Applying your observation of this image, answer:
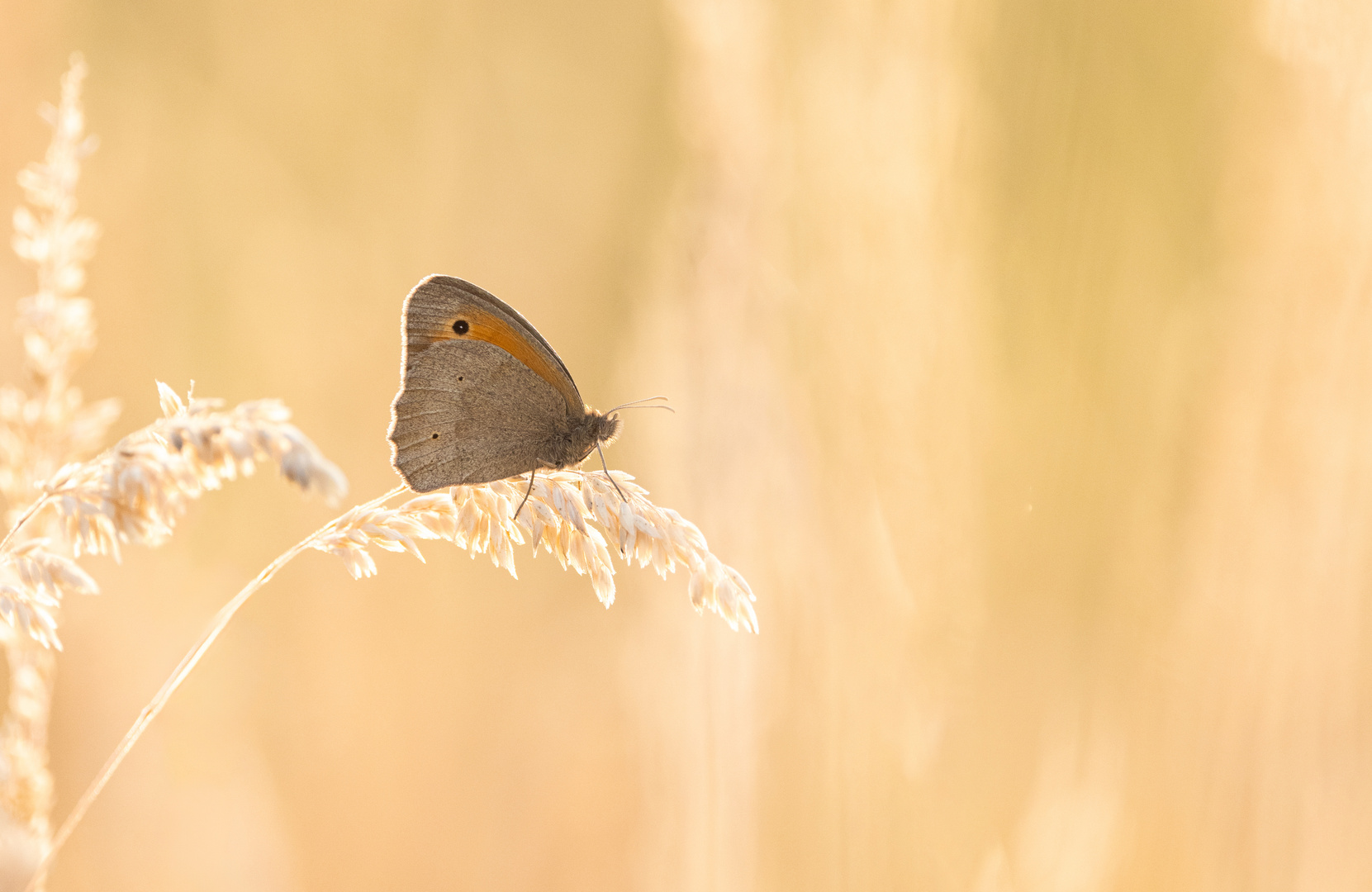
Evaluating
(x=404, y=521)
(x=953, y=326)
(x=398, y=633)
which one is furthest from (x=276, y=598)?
(x=953, y=326)

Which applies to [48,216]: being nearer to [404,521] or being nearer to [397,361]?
[404,521]

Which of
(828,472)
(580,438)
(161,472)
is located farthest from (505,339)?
(828,472)

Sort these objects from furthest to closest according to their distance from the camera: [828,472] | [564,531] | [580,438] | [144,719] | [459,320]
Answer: [828,472]
[580,438]
[459,320]
[564,531]
[144,719]

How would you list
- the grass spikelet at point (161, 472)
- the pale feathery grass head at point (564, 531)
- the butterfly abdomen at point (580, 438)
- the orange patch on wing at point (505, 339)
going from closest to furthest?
the grass spikelet at point (161, 472) → the pale feathery grass head at point (564, 531) → the orange patch on wing at point (505, 339) → the butterfly abdomen at point (580, 438)

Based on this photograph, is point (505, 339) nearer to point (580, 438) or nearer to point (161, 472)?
point (580, 438)

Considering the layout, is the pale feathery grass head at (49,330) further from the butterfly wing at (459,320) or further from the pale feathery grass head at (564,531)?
the pale feathery grass head at (564,531)

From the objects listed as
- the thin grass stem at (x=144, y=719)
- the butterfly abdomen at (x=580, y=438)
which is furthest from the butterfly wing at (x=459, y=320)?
the thin grass stem at (x=144, y=719)
